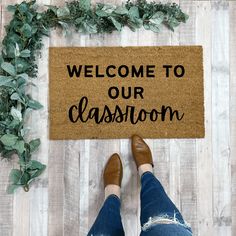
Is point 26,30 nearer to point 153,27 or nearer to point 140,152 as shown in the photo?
point 153,27

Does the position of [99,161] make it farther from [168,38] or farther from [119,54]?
[168,38]

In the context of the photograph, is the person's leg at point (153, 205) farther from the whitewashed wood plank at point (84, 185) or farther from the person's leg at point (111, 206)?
the whitewashed wood plank at point (84, 185)

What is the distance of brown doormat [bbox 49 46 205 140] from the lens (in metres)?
1.68

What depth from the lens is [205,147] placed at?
66.7 inches

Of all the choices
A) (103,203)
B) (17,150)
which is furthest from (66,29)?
(103,203)

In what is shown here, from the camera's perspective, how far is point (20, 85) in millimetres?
1628

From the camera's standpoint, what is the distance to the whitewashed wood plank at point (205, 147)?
5.47 feet

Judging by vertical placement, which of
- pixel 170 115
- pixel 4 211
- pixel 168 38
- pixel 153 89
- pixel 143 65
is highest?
pixel 168 38

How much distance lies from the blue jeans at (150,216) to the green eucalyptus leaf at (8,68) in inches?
25.8

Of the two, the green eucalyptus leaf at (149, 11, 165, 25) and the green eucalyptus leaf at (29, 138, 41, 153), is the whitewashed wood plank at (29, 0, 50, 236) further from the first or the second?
the green eucalyptus leaf at (149, 11, 165, 25)

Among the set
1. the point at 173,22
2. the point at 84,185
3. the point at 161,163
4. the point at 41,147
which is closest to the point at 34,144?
the point at 41,147

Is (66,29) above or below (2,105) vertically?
above

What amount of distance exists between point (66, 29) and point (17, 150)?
0.56 m

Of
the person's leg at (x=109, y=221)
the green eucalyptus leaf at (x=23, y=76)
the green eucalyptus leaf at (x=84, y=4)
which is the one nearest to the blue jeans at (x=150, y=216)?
the person's leg at (x=109, y=221)
